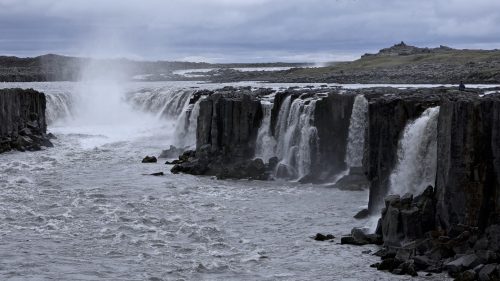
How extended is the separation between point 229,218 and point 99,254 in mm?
10055

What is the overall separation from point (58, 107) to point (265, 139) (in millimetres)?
46140

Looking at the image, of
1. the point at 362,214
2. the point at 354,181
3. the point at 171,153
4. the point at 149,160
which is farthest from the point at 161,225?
the point at 171,153

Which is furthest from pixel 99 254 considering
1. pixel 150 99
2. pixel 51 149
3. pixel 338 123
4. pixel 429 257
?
pixel 150 99

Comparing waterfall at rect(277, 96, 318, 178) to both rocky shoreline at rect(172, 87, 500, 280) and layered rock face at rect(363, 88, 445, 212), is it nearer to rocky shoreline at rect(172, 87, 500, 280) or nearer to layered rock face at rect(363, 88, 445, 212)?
rocky shoreline at rect(172, 87, 500, 280)

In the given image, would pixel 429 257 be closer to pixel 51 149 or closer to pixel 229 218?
pixel 229 218

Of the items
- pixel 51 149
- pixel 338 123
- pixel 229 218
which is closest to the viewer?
pixel 229 218

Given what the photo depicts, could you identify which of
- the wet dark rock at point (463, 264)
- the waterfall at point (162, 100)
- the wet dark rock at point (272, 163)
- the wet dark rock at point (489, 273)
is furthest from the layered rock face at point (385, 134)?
the waterfall at point (162, 100)

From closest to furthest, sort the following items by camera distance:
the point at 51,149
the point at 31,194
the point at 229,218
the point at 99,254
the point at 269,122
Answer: the point at 99,254 < the point at 229,218 < the point at 31,194 < the point at 269,122 < the point at 51,149

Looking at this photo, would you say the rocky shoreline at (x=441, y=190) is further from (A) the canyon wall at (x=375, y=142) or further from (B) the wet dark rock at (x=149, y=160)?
(B) the wet dark rock at (x=149, y=160)

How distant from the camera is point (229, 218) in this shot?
43.8 metres

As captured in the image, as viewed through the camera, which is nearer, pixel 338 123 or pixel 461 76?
pixel 338 123

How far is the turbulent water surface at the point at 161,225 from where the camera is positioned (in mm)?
33125

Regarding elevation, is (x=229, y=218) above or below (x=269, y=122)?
below

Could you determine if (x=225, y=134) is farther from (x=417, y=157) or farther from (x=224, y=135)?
(x=417, y=157)
